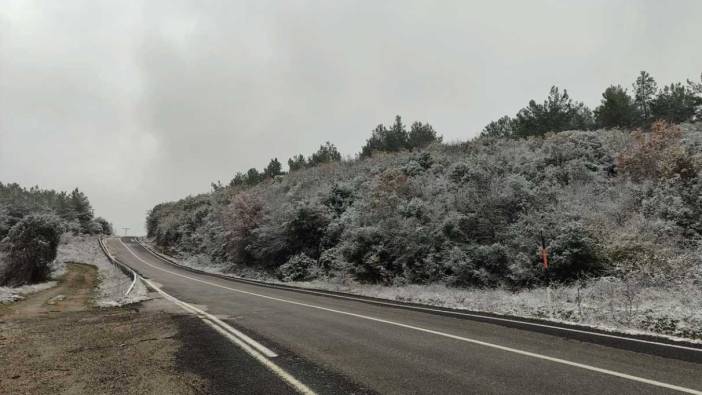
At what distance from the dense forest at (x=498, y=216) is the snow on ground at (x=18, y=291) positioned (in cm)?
1425

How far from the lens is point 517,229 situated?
1777 cm

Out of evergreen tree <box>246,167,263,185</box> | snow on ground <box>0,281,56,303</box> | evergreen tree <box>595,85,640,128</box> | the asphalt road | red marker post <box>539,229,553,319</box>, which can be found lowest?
snow on ground <box>0,281,56,303</box>

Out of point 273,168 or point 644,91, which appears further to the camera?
point 273,168

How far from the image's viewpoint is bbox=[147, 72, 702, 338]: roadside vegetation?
1280 cm

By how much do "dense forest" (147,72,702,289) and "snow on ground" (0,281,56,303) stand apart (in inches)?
561

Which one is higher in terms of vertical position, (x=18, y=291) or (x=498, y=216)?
(x=498, y=216)

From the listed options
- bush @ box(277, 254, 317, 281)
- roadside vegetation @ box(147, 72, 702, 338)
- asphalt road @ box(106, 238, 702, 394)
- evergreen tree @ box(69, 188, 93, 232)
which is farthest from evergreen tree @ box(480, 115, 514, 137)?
Answer: evergreen tree @ box(69, 188, 93, 232)

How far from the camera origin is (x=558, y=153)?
2606 centimetres

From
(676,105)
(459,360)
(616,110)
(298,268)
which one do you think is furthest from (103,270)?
(676,105)

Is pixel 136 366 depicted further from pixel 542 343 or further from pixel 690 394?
pixel 690 394

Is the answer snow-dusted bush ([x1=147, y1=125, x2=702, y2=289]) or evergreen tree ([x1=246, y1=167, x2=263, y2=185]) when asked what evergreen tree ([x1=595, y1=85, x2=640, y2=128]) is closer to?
snow-dusted bush ([x1=147, y1=125, x2=702, y2=289])

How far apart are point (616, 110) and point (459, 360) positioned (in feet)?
Result: 153

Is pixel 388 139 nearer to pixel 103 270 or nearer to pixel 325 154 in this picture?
pixel 325 154

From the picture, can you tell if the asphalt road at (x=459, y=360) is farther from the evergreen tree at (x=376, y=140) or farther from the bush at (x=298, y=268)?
the evergreen tree at (x=376, y=140)
